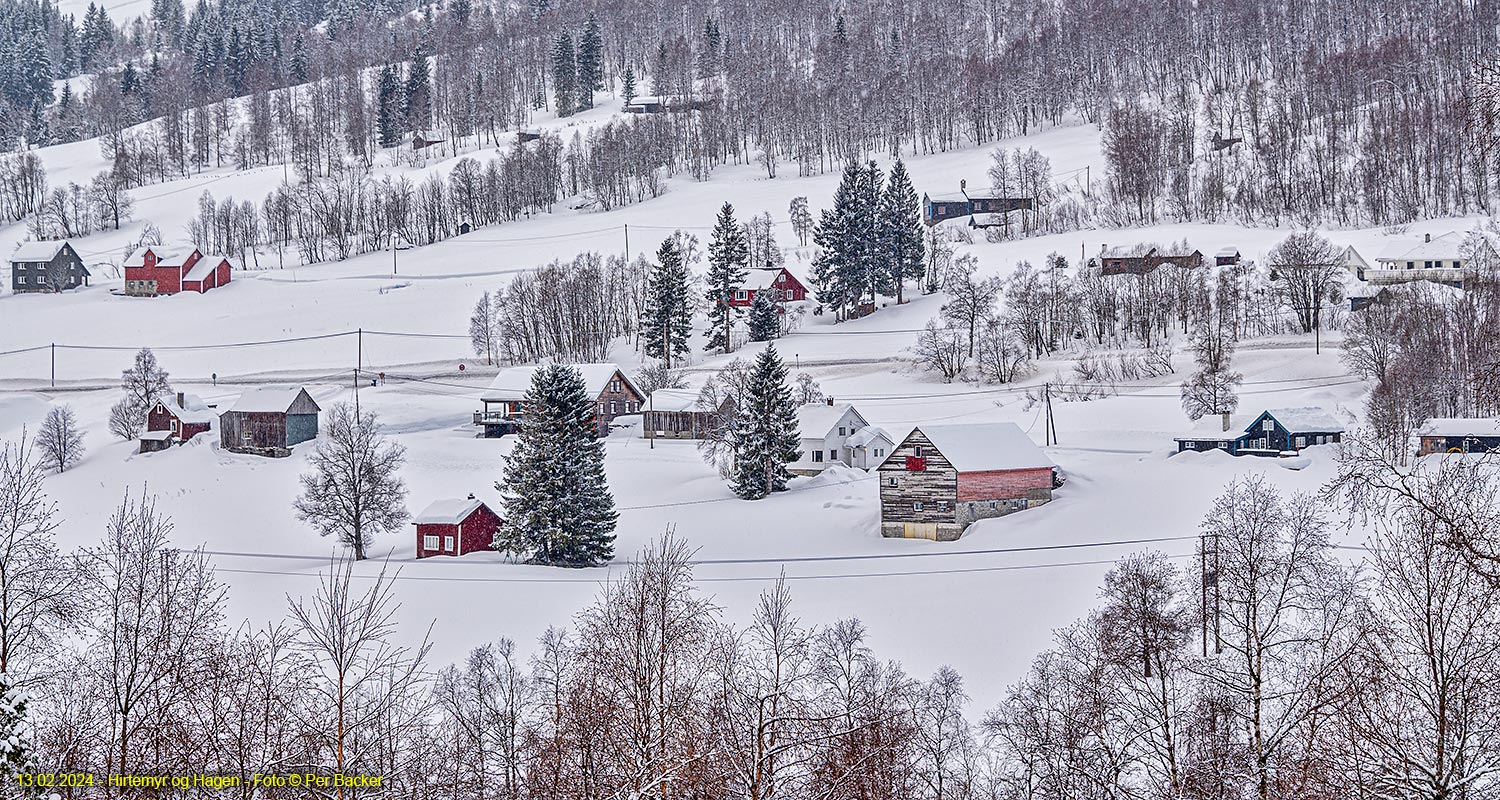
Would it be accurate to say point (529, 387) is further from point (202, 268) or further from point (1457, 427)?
point (202, 268)

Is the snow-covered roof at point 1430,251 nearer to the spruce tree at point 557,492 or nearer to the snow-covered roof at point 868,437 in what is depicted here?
the snow-covered roof at point 868,437

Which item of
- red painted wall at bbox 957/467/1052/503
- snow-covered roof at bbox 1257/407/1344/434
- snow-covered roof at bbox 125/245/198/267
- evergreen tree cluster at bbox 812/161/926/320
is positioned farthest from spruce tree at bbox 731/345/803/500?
snow-covered roof at bbox 125/245/198/267

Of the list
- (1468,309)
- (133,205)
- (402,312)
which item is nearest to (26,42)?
(133,205)

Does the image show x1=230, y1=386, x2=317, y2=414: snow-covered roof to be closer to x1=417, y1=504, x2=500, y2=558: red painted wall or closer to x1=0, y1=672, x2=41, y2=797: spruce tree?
x1=417, y1=504, x2=500, y2=558: red painted wall

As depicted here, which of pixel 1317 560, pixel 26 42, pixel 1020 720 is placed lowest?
pixel 1020 720

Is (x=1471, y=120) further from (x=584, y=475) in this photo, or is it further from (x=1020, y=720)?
(x=584, y=475)

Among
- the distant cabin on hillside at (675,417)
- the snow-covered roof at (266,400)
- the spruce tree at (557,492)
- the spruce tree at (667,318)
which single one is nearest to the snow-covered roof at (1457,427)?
the spruce tree at (557,492)

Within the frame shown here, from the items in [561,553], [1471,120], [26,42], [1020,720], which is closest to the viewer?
[1471,120]
